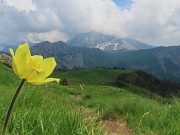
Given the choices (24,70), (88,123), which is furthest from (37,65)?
(88,123)

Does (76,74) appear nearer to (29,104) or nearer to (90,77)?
(90,77)

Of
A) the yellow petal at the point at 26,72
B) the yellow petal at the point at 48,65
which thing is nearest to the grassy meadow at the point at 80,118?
the yellow petal at the point at 48,65

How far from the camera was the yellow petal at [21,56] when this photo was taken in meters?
2.62

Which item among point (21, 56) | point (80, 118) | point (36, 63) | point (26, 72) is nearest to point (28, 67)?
point (26, 72)

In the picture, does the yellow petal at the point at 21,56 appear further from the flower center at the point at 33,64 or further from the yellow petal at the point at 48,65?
the yellow petal at the point at 48,65

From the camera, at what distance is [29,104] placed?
1001cm

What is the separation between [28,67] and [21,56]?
0.49 feet

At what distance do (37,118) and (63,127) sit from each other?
494mm

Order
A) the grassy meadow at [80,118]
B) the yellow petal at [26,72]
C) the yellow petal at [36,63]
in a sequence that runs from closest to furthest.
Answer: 1. the yellow petal at [26,72]
2. the yellow petal at [36,63]
3. the grassy meadow at [80,118]

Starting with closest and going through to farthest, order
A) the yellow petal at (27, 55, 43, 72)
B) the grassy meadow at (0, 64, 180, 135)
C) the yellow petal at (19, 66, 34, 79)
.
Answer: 1. the yellow petal at (19, 66, 34, 79)
2. the yellow petal at (27, 55, 43, 72)
3. the grassy meadow at (0, 64, 180, 135)

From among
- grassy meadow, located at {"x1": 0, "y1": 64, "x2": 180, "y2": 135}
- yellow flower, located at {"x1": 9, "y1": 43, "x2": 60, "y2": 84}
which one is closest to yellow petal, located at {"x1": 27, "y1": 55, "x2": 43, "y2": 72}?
yellow flower, located at {"x1": 9, "y1": 43, "x2": 60, "y2": 84}

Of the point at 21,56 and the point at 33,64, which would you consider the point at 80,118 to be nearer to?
the point at 33,64

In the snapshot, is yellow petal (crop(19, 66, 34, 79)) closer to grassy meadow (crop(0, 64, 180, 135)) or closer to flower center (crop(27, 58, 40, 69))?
flower center (crop(27, 58, 40, 69))

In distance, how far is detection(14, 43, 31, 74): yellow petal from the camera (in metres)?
2.62
